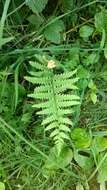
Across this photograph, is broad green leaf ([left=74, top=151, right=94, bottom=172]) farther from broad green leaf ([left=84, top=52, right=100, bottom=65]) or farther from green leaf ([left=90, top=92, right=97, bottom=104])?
broad green leaf ([left=84, top=52, right=100, bottom=65])

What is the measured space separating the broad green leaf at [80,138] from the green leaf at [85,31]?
465 millimetres

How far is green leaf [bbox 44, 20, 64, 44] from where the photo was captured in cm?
198

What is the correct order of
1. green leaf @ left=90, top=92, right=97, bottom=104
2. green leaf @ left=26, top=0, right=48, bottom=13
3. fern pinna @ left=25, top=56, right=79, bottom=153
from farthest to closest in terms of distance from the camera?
green leaf @ left=90, top=92, right=97, bottom=104 → green leaf @ left=26, top=0, right=48, bottom=13 → fern pinna @ left=25, top=56, right=79, bottom=153

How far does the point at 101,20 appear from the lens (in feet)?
6.59

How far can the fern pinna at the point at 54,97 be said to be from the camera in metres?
1.73

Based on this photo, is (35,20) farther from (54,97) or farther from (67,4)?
(54,97)

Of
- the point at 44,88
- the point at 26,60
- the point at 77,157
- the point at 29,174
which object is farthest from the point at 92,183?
the point at 26,60

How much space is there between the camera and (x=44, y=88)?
1.78m

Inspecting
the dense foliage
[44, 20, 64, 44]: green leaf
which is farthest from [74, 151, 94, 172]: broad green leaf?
[44, 20, 64, 44]: green leaf

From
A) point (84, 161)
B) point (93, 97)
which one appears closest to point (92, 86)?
point (93, 97)

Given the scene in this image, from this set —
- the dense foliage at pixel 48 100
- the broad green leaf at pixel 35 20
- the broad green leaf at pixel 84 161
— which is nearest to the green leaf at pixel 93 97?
the dense foliage at pixel 48 100

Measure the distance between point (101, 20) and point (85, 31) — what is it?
10 cm

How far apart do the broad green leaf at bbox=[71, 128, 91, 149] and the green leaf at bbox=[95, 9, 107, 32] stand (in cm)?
50

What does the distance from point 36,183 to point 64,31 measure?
0.76 meters
